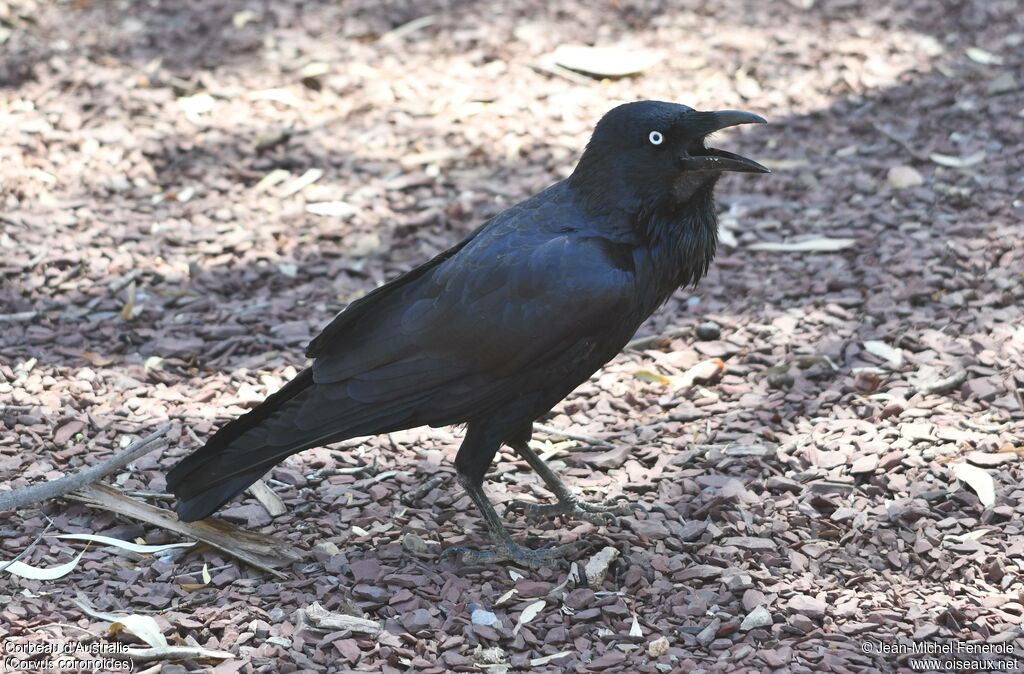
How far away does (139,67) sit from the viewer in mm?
8039

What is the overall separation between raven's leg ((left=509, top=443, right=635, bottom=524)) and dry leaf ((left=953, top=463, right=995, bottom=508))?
1.22 metres

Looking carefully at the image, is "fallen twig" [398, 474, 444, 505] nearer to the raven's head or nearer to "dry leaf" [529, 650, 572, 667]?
"dry leaf" [529, 650, 572, 667]

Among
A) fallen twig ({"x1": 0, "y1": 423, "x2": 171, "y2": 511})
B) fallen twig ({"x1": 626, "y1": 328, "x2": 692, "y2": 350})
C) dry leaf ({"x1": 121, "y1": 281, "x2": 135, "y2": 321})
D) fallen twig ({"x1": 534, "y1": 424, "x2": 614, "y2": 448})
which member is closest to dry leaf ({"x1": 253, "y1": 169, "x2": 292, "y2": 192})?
dry leaf ({"x1": 121, "y1": 281, "x2": 135, "y2": 321})

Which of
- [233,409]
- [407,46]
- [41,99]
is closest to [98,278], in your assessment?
[233,409]

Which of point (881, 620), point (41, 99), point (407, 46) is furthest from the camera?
point (407, 46)

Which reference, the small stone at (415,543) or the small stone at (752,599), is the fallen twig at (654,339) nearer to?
the small stone at (415,543)

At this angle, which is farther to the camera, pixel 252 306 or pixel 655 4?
pixel 655 4

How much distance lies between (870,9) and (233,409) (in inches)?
227

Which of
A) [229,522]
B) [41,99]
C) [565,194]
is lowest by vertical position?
[229,522]

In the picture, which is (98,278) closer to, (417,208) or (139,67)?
(417,208)

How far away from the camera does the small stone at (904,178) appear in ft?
21.9

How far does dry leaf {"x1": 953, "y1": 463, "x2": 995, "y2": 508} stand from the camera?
4301 millimetres

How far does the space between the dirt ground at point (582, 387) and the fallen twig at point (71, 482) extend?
12 cm

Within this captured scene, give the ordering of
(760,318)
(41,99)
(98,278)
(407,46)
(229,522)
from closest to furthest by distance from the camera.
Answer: (229,522)
(760,318)
(98,278)
(41,99)
(407,46)
